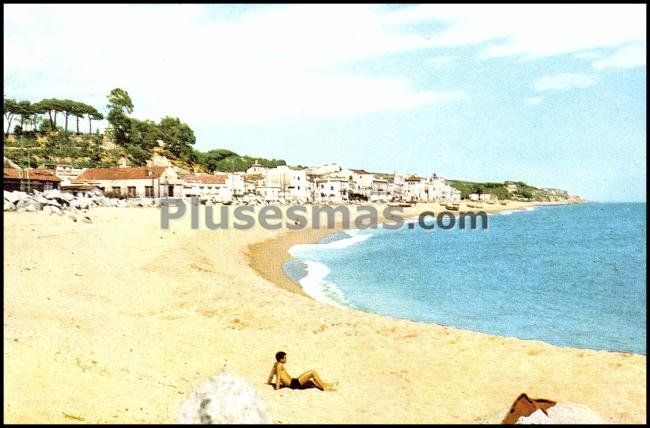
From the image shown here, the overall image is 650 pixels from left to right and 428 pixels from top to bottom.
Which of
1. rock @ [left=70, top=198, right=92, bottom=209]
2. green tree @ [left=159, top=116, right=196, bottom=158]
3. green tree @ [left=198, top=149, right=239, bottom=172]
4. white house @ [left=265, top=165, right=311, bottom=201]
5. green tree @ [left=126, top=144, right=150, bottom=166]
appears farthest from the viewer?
green tree @ [left=198, top=149, right=239, bottom=172]

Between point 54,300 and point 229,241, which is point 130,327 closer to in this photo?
point 54,300

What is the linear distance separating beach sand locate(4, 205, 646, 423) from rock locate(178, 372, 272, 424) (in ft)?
8.14

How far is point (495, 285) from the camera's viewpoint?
97.3ft

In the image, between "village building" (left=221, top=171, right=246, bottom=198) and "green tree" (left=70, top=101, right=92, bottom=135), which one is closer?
"village building" (left=221, top=171, right=246, bottom=198)

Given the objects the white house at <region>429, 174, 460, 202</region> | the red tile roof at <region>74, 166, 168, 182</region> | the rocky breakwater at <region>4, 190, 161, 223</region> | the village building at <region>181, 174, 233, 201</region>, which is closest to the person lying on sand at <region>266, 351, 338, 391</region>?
the rocky breakwater at <region>4, 190, 161, 223</region>

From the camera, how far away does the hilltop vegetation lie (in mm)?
96375

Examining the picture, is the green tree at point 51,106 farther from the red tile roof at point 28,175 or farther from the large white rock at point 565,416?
the large white rock at point 565,416

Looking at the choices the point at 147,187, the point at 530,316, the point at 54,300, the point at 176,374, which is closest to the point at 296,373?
the point at 176,374

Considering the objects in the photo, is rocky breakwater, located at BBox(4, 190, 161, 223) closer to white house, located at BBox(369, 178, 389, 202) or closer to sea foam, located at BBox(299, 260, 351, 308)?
sea foam, located at BBox(299, 260, 351, 308)

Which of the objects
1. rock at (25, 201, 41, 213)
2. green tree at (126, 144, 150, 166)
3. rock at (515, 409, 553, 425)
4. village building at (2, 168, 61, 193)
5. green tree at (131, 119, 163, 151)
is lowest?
rock at (515, 409, 553, 425)

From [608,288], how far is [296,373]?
81.5 feet

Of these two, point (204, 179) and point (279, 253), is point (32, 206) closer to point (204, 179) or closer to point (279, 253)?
point (279, 253)

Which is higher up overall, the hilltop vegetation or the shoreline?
the hilltop vegetation

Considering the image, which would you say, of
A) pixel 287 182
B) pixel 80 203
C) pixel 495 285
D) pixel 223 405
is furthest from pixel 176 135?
pixel 223 405
